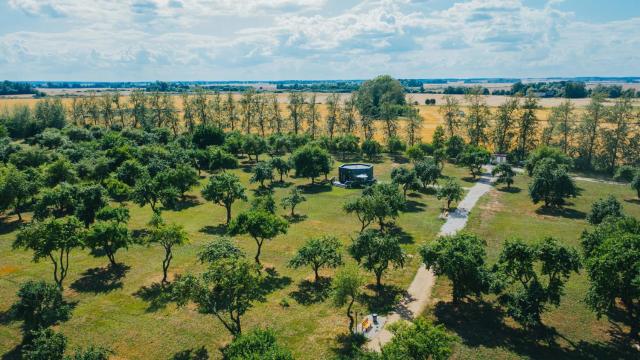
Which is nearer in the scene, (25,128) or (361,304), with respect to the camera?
(361,304)

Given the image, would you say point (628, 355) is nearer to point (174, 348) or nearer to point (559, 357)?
point (559, 357)

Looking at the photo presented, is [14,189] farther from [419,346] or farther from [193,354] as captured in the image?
[419,346]

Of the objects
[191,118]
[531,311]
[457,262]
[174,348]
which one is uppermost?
[191,118]

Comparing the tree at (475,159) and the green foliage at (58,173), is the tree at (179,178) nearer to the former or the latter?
the green foliage at (58,173)

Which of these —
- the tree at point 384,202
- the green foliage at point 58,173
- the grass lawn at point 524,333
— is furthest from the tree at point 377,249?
the green foliage at point 58,173

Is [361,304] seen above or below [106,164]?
below

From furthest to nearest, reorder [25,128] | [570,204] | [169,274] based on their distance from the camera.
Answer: [25,128]
[570,204]
[169,274]

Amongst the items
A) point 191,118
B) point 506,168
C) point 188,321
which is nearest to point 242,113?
point 191,118

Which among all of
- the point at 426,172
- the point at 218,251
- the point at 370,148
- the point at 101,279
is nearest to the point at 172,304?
the point at 218,251

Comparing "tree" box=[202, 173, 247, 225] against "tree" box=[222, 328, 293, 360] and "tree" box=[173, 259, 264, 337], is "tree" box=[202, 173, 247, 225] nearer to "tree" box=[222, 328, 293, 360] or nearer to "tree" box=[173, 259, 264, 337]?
"tree" box=[173, 259, 264, 337]

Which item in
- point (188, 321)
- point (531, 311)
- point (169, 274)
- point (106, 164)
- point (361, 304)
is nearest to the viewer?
point (531, 311)
